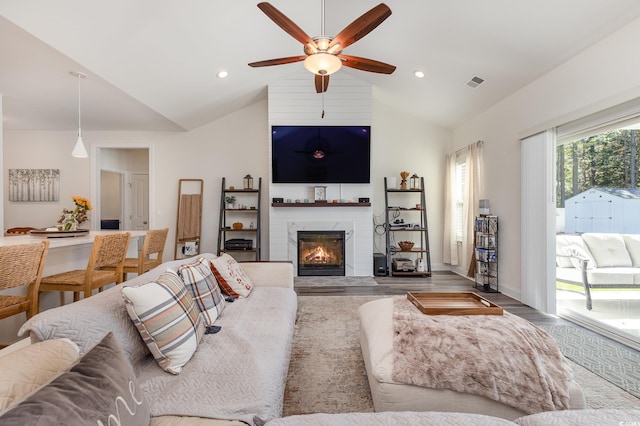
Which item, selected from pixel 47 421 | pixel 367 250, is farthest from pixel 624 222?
pixel 47 421

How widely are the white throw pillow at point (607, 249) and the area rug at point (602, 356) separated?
688mm

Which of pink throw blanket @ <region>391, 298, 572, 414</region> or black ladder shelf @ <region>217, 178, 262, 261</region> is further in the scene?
black ladder shelf @ <region>217, 178, 262, 261</region>

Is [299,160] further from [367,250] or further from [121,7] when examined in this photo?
[121,7]

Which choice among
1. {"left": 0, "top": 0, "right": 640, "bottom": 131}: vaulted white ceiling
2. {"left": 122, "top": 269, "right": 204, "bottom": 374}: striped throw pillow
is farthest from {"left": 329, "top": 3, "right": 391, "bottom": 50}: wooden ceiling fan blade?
{"left": 122, "top": 269, "right": 204, "bottom": 374}: striped throw pillow

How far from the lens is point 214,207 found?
18.7ft

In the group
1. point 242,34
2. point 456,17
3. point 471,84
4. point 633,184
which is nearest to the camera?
point 633,184

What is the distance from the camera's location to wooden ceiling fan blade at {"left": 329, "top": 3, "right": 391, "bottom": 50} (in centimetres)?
212

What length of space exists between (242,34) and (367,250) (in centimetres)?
369

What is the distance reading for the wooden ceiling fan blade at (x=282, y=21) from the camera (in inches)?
85.0

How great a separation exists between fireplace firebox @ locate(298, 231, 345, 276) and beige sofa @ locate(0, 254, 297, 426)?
125 inches

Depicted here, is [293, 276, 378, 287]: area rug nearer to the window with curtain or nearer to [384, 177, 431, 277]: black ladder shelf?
[384, 177, 431, 277]: black ladder shelf

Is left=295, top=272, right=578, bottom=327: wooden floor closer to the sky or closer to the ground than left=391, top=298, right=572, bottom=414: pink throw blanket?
closer to the ground

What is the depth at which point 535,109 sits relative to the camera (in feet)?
11.4

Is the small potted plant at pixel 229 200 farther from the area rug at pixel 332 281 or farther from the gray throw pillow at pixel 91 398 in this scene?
the gray throw pillow at pixel 91 398
